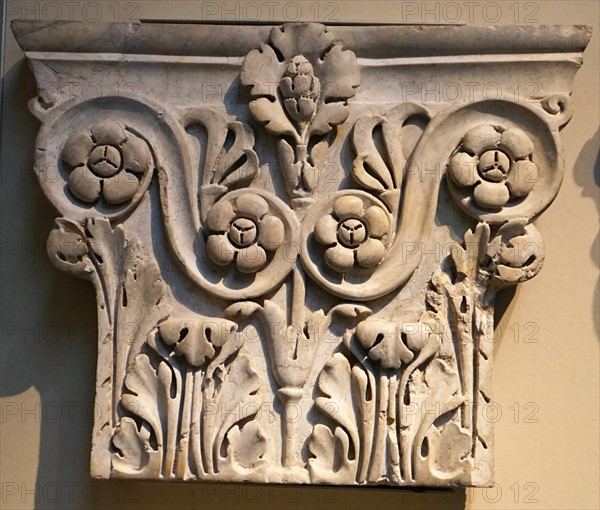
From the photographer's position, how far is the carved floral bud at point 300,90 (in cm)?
171

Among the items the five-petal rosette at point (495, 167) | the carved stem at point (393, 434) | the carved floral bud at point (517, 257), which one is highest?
the five-petal rosette at point (495, 167)

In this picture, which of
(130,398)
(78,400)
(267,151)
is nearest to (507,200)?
(267,151)

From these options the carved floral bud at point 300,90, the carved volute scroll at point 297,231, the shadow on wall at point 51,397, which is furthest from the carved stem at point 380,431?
the carved floral bud at point 300,90

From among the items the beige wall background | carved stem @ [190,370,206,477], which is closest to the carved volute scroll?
carved stem @ [190,370,206,477]

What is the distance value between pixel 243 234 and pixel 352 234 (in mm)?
191

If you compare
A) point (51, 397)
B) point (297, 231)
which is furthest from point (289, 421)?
point (51, 397)

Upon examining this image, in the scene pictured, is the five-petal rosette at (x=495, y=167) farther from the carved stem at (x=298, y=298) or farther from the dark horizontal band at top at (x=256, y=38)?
the carved stem at (x=298, y=298)

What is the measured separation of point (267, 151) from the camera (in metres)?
1.76

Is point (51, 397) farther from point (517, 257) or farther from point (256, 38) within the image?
point (517, 257)

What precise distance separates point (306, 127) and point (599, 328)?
0.66 m

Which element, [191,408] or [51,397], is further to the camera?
[51,397]

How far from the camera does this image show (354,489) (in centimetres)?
177

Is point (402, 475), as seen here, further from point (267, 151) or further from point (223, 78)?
point (223, 78)

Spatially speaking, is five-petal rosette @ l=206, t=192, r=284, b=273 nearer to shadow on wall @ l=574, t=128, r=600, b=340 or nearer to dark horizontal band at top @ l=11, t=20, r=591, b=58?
dark horizontal band at top @ l=11, t=20, r=591, b=58
